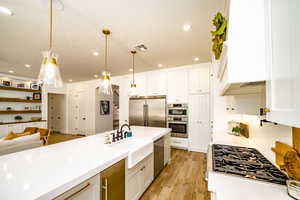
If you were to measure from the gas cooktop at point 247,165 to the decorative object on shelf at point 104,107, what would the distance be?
220 inches

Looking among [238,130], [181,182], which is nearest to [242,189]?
[238,130]

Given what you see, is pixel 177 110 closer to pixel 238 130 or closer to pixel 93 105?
pixel 238 130

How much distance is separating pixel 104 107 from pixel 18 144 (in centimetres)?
410

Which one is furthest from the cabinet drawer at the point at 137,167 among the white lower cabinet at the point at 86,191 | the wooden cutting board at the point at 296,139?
the wooden cutting board at the point at 296,139

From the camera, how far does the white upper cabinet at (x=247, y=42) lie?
23.7 inches

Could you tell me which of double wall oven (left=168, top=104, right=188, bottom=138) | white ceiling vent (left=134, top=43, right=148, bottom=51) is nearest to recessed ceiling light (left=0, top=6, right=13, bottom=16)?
white ceiling vent (left=134, top=43, right=148, bottom=51)

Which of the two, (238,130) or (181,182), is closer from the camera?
(238,130)

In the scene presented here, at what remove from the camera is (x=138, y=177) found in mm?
1586

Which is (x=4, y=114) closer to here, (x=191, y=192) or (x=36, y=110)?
(x=36, y=110)

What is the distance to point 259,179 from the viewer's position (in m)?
0.85

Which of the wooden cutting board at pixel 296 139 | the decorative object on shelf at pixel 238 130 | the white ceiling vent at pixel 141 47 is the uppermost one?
the white ceiling vent at pixel 141 47

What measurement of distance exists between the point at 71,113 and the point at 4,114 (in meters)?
2.20

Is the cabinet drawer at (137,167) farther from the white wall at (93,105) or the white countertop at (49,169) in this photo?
the white wall at (93,105)

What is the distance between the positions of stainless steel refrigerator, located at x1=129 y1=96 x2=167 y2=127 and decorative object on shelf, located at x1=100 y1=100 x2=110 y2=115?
89.7 inches
